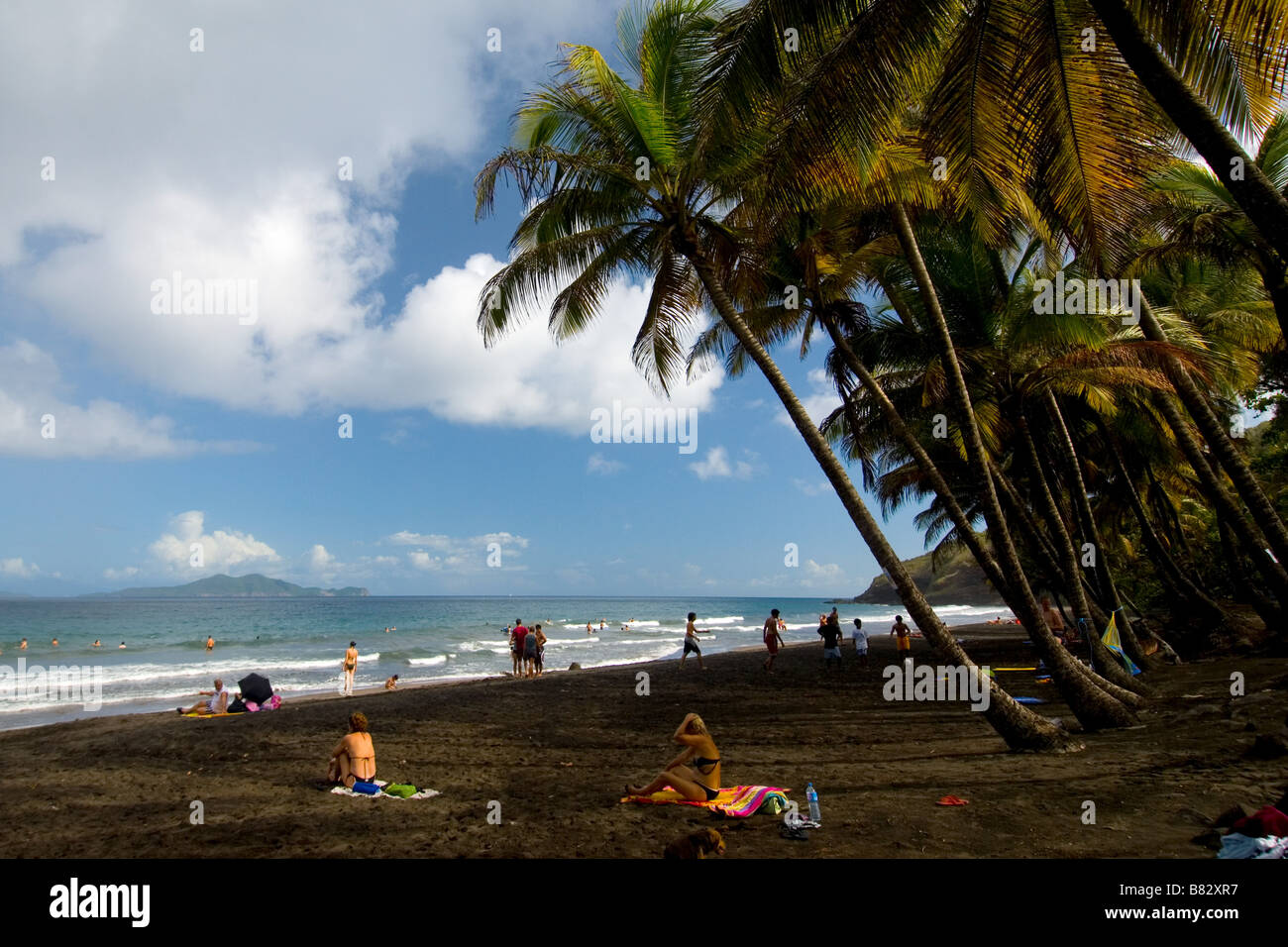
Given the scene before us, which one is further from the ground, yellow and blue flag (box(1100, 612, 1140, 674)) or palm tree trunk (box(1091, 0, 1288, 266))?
palm tree trunk (box(1091, 0, 1288, 266))

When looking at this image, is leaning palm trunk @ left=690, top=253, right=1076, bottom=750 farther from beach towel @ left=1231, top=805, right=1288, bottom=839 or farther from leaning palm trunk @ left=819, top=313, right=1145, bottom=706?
beach towel @ left=1231, top=805, right=1288, bottom=839

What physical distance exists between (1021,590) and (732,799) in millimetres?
5243

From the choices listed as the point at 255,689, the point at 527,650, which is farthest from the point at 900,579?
the point at 527,650

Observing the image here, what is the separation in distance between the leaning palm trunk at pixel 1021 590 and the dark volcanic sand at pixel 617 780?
1.82 feet

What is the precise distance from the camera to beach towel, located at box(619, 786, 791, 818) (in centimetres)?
605

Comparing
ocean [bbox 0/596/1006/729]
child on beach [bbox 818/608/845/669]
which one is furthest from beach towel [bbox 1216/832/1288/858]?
ocean [bbox 0/596/1006/729]

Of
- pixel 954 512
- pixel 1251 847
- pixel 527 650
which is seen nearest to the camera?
pixel 1251 847

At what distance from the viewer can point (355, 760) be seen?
7.48 metres

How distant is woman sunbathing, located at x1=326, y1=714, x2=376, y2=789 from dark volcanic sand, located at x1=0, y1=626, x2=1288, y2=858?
329mm

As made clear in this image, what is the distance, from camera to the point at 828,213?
11297mm

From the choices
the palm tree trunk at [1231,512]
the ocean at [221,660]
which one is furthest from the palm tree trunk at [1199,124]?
the ocean at [221,660]

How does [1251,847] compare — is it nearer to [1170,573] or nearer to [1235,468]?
[1235,468]
